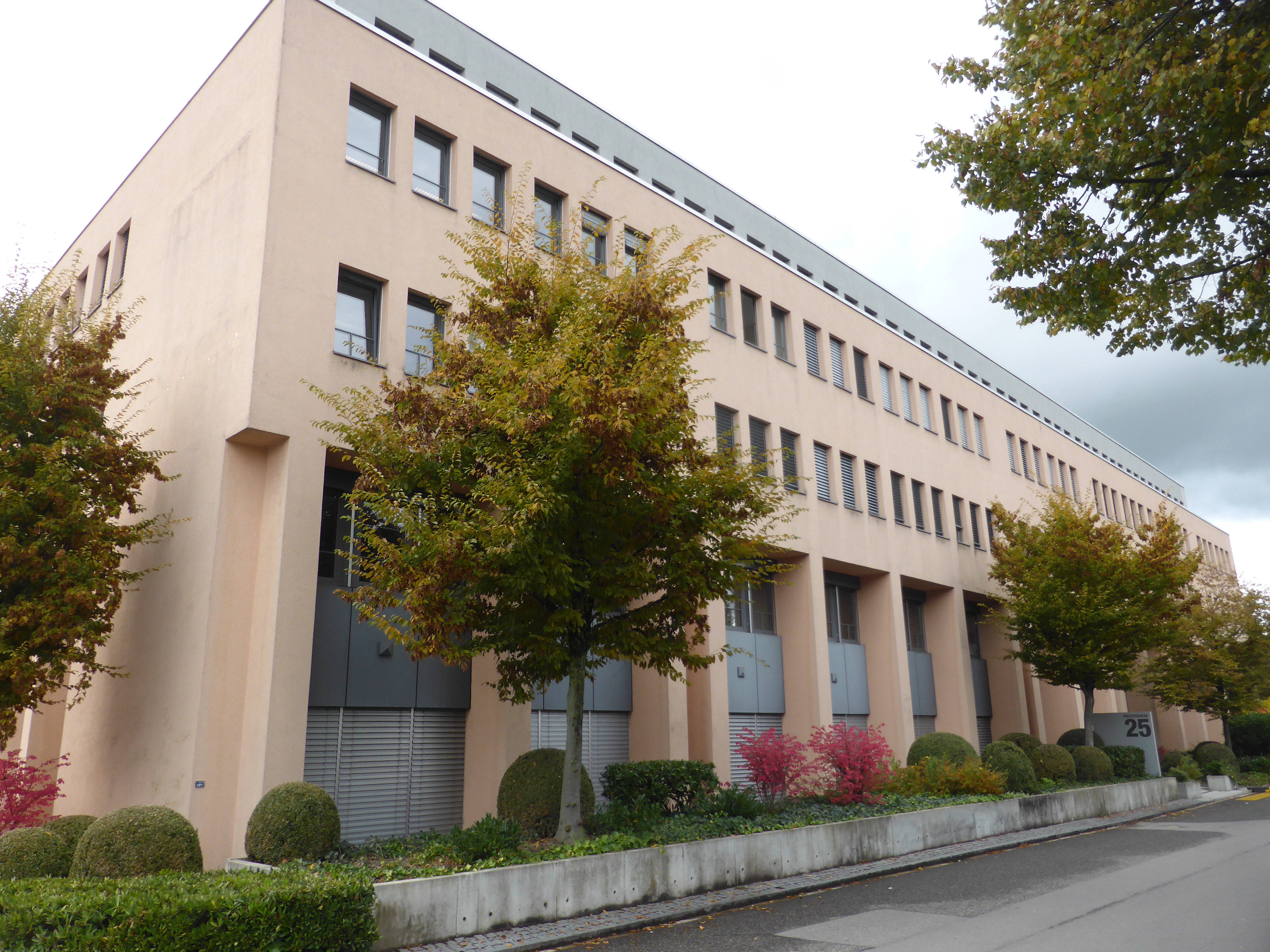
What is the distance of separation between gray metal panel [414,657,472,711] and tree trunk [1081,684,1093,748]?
778 inches

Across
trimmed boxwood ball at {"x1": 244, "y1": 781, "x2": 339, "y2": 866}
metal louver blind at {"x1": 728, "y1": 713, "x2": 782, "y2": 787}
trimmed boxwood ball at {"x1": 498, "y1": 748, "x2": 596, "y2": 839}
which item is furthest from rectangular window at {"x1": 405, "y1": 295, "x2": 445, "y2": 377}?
metal louver blind at {"x1": 728, "y1": 713, "x2": 782, "y2": 787}

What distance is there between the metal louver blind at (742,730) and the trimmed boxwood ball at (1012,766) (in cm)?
498

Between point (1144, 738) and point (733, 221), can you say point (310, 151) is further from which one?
point (1144, 738)

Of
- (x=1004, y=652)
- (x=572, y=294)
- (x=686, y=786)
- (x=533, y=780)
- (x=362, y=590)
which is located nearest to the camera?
(x=362, y=590)

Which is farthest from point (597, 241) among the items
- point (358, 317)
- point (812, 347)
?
point (812, 347)

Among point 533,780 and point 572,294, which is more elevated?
point 572,294

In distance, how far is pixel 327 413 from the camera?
14.8 m

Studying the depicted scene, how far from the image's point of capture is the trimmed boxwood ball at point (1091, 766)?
84.6ft

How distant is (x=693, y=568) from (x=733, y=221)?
2033cm

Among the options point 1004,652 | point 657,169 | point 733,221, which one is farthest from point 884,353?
point 1004,652

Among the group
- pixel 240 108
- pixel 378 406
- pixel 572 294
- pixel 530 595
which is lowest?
pixel 530 595

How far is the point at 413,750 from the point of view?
52.0ft

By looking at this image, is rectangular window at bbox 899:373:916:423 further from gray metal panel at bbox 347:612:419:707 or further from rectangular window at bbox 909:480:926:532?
gray metal panel at bbox 347:612:419:707

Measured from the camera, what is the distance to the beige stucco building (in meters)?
14.1
